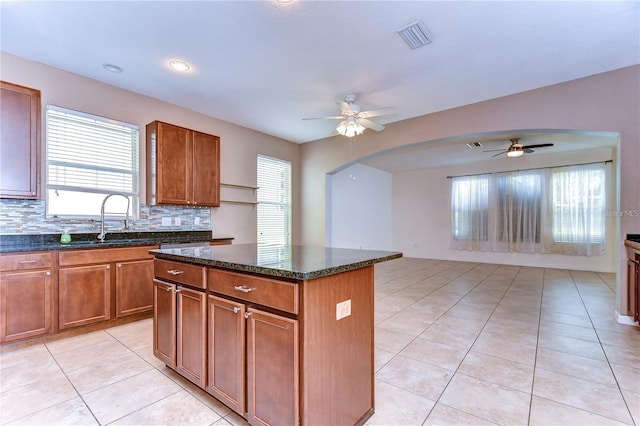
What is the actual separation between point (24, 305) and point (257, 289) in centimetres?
268

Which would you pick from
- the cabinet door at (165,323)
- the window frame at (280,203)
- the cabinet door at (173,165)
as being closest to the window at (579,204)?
the window frame at (280,203)

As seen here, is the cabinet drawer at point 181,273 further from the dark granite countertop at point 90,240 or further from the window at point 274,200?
the window at point 274,200

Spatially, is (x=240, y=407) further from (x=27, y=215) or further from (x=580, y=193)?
(x=580, y=193)

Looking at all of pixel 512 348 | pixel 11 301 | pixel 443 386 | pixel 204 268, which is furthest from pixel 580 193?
pixel 11 301

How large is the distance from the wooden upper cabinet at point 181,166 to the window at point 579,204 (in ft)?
24.7

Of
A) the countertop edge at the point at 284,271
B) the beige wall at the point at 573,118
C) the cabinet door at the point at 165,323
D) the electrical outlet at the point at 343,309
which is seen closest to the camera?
the countertop edge at the point at 284,271

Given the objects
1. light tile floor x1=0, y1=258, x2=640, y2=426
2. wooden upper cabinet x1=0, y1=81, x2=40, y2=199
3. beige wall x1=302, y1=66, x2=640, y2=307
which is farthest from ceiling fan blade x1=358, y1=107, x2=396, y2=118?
wooden upper cabinet x1=0, y1=81, x2=40, y2=199

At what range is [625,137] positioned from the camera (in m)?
3.24

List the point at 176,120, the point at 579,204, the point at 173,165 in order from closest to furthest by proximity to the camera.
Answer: the point at 173,165 < the point at 176,120 < the point at 579,204

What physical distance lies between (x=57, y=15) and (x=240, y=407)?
332 cm

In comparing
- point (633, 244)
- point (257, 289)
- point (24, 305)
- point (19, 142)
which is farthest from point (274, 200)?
point (633, 244)

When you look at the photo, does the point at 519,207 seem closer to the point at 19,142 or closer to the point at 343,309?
the point at 343,309

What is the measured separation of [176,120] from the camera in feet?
14.1

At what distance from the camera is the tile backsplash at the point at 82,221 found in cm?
292
